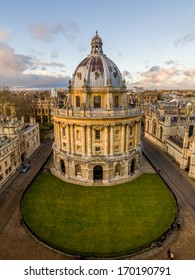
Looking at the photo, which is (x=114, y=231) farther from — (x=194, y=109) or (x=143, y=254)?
(x=194, y=109)

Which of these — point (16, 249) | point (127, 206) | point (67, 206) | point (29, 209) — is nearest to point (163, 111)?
point (127, 206)

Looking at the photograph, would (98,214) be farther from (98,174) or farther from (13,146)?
(13,146)

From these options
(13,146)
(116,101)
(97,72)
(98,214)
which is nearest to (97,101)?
(116,101)

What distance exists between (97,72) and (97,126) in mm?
11900

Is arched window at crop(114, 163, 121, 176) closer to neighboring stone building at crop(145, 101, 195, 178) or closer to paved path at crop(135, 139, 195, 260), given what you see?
paved path at crop(135, 139, 195, 260)

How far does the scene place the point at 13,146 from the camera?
49.3 m

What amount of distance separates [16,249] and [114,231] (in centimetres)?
1368

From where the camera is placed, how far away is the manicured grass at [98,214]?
2800cm

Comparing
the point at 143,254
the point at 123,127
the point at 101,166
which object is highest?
the point at 123,127

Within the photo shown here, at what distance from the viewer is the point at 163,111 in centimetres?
7262

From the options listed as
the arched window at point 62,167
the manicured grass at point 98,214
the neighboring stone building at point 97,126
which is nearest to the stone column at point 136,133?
the neighboring stone building at point 97,126

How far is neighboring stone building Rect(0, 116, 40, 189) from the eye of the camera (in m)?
44.5

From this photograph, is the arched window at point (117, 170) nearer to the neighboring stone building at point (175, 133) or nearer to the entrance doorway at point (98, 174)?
the entrance doorway at point (98, 174)

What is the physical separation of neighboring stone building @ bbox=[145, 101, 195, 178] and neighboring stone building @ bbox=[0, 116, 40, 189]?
4207 cm
